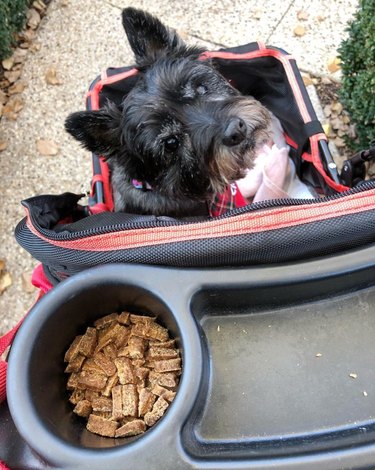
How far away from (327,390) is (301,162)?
131 centimetres

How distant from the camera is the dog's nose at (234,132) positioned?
6.82 feet

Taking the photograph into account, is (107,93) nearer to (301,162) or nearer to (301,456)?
(301,162)

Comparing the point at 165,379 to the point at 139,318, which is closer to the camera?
the point at 165,379

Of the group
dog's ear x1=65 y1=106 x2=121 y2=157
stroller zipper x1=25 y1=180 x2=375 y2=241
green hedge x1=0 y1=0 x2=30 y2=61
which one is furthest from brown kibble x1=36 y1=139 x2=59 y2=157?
stroller zipper x1=25 y1=180 x2=375 y2=241

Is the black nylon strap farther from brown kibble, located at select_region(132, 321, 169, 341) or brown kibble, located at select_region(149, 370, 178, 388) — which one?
brown kibble, located at select_region(149, 370, 178, 388)

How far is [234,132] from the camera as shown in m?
2.09

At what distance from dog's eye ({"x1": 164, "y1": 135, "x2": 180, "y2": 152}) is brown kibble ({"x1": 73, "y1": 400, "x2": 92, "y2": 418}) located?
1.02m

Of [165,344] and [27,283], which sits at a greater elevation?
[165,344]

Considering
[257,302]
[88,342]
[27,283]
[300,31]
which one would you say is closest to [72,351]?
[88,342]

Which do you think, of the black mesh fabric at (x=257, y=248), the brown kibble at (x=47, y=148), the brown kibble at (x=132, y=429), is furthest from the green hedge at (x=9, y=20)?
the brown kibble at (x=132, y=429)

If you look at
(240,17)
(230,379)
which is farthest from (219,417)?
(240,17)

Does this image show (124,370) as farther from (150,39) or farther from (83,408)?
(150,39)

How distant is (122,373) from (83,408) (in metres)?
0.16

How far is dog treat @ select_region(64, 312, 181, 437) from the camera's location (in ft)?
5.34
